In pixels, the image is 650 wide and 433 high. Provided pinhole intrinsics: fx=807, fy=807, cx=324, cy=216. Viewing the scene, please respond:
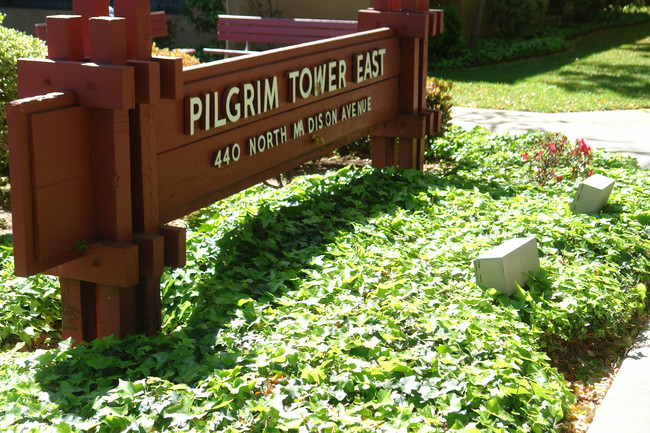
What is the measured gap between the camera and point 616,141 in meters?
9.28

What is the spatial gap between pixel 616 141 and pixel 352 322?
649cm

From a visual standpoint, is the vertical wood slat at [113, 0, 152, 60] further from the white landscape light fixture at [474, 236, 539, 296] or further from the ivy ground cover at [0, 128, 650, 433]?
the white landscape light fixture at [474, 236, 539, 296]

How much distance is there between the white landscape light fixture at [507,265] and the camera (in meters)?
4.24

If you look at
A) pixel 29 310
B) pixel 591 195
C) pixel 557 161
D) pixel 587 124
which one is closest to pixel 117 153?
pixel 29 310

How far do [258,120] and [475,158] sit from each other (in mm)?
3250

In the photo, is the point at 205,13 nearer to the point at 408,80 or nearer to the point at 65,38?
the point at 408,80

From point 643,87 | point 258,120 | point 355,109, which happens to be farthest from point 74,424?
point 643,87

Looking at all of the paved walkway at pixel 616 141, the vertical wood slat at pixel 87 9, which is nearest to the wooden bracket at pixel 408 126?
the paved walkway at pixel 616 141

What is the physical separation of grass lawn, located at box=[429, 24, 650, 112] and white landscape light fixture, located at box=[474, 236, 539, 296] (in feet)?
24.8

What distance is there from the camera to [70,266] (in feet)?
12.6

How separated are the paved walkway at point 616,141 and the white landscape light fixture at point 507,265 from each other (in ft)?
2.26

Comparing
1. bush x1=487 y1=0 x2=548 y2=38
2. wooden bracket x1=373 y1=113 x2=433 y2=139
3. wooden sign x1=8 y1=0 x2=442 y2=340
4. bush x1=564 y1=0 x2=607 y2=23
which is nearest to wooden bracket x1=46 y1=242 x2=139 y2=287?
wooden sign x1=8 y1=0 x2=442 y2=340

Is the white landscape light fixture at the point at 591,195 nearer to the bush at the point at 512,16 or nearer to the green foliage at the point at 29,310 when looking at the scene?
the green foliage at the point at 29,310

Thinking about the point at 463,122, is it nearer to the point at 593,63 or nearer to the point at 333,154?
the point at 333,154
